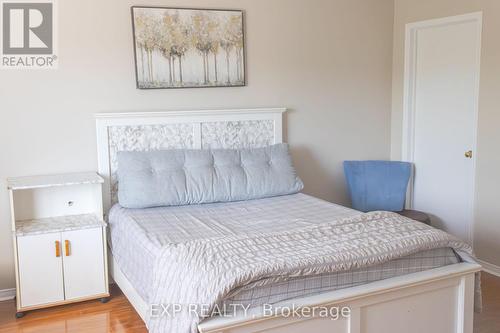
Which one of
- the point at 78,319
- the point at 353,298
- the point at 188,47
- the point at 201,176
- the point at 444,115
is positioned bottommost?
the point at 78,319

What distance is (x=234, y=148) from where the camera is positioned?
4.16m

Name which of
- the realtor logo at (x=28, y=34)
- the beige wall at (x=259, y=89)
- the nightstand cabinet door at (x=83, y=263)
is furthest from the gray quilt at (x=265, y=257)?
the realtor logo at (x=28, y=34)

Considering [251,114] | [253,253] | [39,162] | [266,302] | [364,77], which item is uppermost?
[364,77]

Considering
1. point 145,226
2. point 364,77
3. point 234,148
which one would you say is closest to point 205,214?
point 145,226

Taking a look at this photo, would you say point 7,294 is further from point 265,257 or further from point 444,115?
point 444,115

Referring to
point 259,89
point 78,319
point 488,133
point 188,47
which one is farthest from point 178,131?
point 488,133

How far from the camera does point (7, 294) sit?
363 centimetres

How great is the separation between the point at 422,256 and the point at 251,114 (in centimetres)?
194

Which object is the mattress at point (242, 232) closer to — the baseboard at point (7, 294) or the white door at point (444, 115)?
the baseboard at point (7, 294)

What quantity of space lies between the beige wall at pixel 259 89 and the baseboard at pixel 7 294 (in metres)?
0.03

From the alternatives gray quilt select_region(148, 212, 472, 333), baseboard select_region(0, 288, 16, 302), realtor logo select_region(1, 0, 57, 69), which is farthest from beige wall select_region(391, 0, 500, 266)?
baseboard select_region(0, 288, 16, 302)

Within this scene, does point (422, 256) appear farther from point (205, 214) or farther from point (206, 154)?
point (206, 154)

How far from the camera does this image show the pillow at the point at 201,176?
3576 mm

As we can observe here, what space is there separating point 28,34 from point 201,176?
4.74ft
